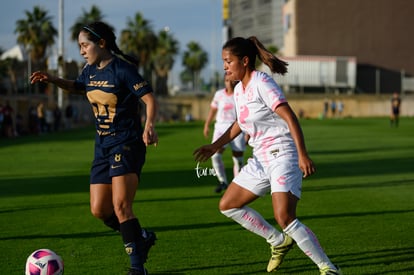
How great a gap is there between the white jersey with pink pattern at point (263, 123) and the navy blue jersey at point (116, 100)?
3.03 feet

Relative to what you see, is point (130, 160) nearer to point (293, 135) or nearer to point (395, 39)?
point (293, 135)

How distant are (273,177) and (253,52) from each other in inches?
45.7

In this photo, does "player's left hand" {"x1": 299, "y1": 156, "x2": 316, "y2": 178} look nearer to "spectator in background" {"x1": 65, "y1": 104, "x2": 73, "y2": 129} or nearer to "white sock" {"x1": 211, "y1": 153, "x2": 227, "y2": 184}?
"white sock" {"x1": 211, "y1": 153, "x2": 227, "y2": 184}

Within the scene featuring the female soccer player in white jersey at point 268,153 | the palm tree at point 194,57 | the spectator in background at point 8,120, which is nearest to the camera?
the female soccer player in white jersey at point 268,153

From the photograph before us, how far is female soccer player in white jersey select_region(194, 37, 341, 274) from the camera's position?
606cm

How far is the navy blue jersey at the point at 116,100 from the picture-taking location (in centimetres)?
623

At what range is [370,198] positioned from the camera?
1210 cm

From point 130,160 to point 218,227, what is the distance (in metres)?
3.23

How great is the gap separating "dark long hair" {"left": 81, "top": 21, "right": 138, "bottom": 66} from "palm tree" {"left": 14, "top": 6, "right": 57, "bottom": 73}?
67995 millimetres

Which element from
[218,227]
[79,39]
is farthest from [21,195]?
[79,39]

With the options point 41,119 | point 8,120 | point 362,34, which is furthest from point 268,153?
point 362,34

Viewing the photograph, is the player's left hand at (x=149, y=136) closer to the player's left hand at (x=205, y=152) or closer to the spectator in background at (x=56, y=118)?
the player's left hand at (x=205, y=152)

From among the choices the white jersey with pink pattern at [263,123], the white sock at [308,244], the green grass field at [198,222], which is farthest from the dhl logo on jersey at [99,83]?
the white sock at [308,244]

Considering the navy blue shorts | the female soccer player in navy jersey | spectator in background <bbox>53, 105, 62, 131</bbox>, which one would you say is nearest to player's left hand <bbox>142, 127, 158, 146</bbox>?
the female soccer player in navy jersey
